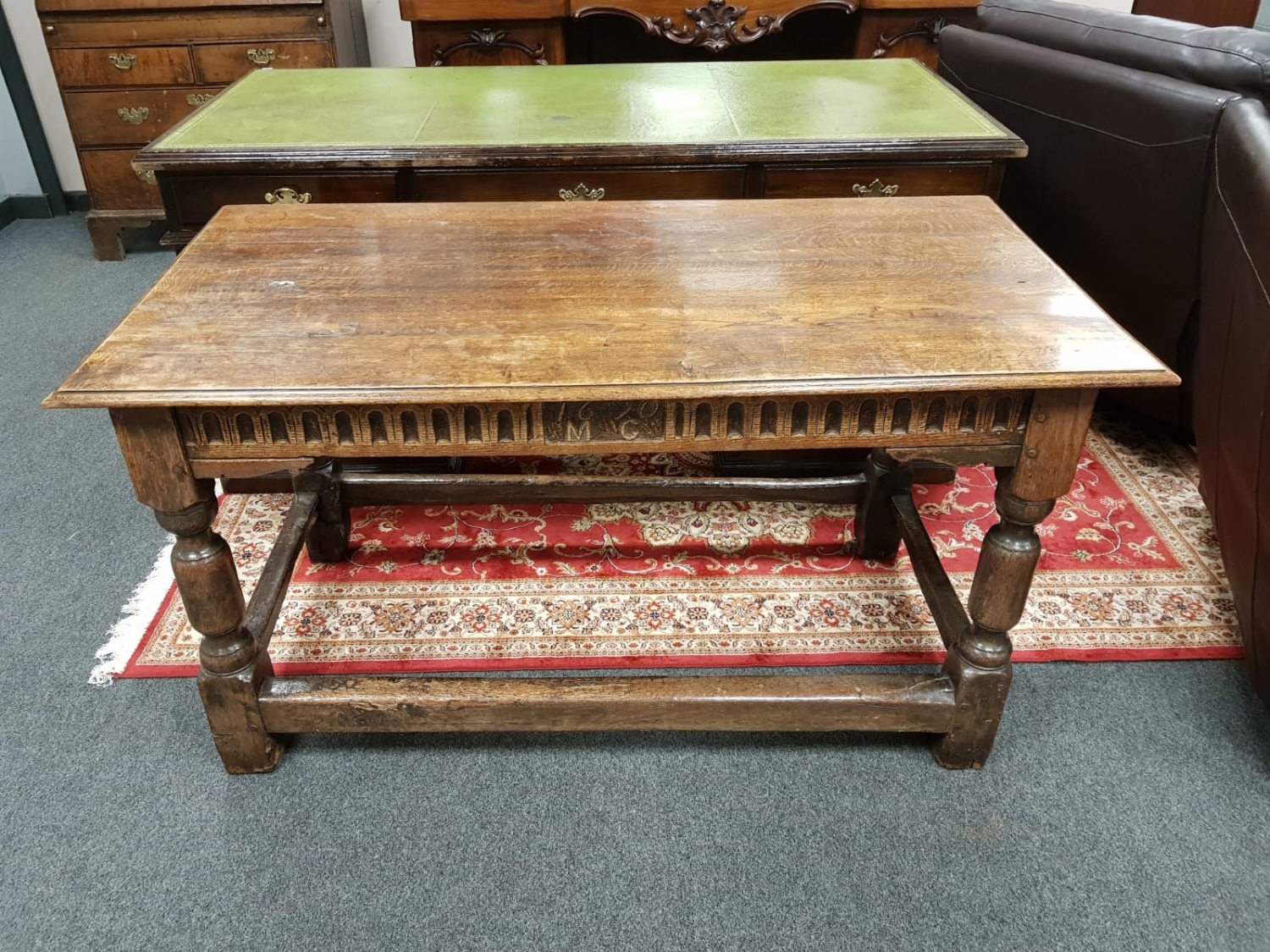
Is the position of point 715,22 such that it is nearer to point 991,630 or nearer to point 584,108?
point 584,108

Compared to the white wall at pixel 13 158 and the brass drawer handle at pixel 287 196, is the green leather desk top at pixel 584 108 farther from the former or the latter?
the white wall at pixel 13 158

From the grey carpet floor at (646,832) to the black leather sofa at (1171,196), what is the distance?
1.09 ft

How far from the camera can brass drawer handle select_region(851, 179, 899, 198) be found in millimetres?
2211

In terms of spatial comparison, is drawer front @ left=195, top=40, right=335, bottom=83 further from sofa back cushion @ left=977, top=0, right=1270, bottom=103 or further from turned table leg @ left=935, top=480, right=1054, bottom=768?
turned table leg @ left=935, top=480, right=1054, bottom=768

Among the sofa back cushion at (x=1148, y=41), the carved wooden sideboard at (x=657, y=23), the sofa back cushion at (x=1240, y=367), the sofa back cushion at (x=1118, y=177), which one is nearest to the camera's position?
the sofa back cushion at (x=1240, y=367)

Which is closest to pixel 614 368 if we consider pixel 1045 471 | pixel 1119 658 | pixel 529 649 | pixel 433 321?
pixel 433 321

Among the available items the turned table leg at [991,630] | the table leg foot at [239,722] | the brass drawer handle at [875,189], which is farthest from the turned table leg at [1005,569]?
the table leg foot at [239,722]

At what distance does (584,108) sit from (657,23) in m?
1.42

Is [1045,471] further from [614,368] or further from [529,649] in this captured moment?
[529,649]

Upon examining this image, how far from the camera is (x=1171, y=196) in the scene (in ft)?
7.07

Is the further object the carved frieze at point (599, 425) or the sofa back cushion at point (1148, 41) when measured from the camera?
the sofa back cushion at point (1148, 41)

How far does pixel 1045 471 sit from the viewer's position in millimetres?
1403

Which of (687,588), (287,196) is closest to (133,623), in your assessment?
(287,196)

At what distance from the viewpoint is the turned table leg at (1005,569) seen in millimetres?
1365
